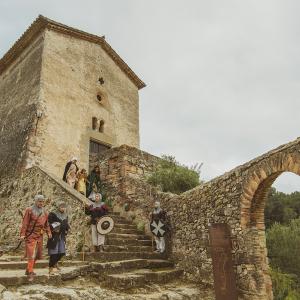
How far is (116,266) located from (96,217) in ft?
4.65

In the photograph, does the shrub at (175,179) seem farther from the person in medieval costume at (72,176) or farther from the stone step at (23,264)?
the stone step at (23,264)

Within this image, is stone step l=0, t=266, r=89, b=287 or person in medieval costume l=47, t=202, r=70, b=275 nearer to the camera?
stone step l=0, t=266, r=89, b=287

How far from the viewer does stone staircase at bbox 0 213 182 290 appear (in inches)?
239

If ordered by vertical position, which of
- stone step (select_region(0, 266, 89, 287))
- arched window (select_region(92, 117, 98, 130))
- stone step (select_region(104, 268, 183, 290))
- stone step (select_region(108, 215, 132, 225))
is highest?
arched window (select_region(92, 117, 98, 130))

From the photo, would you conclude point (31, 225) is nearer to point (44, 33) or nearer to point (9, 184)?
point (9, 184)

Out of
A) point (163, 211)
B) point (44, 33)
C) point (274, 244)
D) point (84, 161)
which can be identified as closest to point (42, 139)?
point (84, 161)

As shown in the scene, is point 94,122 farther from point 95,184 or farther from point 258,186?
point 258,186

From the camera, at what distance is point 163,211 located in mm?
9258

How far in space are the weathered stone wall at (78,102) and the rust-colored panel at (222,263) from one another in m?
8.23

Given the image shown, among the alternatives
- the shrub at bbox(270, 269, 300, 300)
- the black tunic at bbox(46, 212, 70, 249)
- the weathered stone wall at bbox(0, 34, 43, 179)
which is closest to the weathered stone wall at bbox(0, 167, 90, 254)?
the weathered stone wall at bbox(0, 34, 43, 179)

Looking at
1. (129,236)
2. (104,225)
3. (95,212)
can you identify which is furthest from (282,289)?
(95,212)

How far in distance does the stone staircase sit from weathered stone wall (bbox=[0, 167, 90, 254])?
2.61 ft

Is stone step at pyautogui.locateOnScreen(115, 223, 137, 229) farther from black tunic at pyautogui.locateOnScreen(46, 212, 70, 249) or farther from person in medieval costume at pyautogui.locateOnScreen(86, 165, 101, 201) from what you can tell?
black tunic at pyautogui.locateOnScreen(46, 212, 70, 249)

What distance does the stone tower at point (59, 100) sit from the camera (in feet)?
42.7
